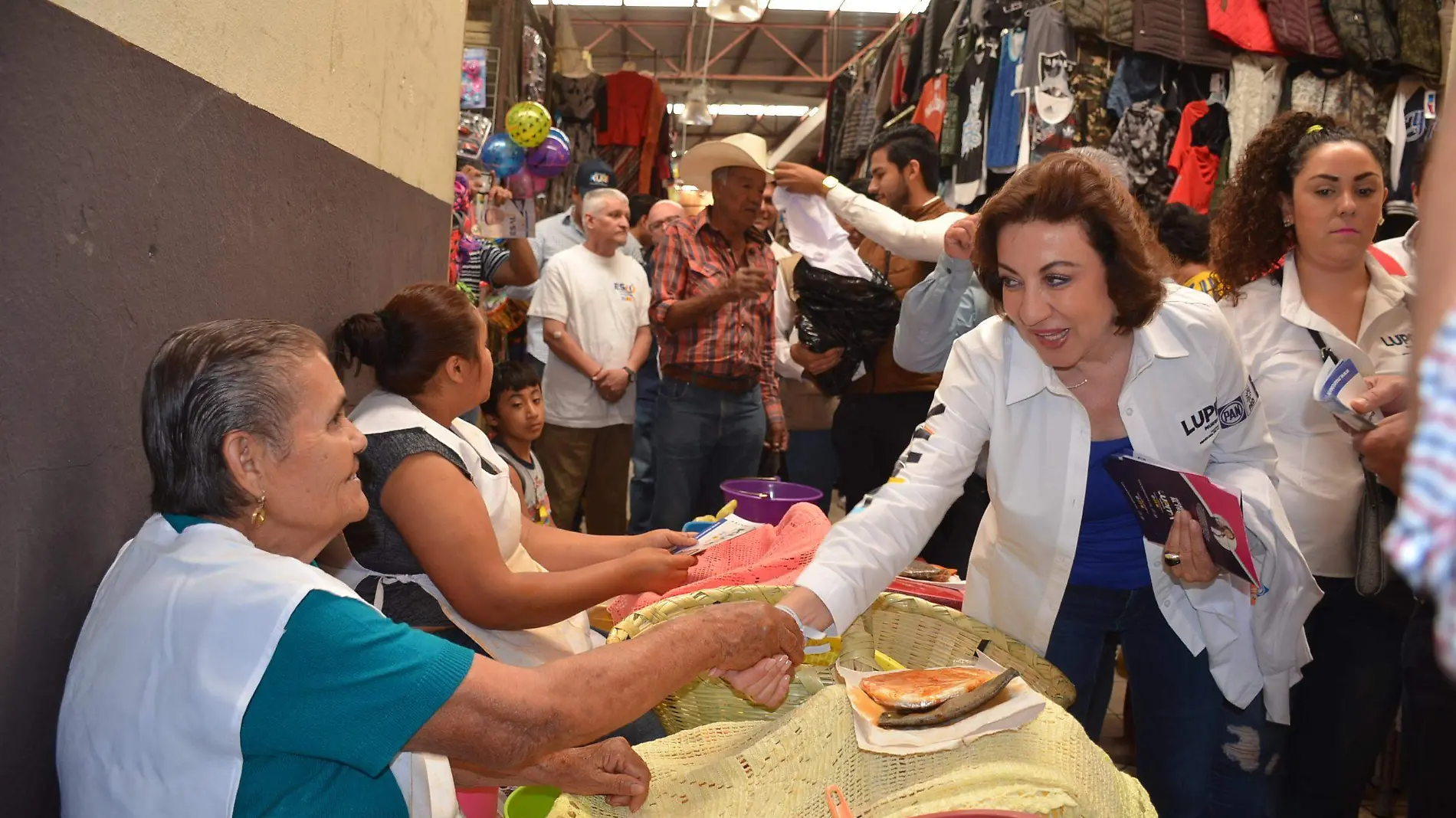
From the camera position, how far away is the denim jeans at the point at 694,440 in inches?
181

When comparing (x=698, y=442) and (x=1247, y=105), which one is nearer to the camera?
(x=698, y=442)

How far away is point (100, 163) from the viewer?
143 centimetres

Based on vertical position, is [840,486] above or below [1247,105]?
below

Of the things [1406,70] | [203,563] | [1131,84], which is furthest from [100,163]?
[1406,70]

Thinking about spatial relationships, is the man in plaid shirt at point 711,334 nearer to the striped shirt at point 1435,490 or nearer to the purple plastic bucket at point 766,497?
the purple plastic bucket at point 766,497

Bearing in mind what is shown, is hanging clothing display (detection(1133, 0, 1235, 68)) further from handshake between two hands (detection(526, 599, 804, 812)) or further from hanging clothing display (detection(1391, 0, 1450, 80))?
handshake between two hands (detection(526, 599, 804, 812))

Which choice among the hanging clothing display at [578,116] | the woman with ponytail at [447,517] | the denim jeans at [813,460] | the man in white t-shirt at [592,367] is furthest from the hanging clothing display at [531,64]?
the woman with ponytail at [447,517]

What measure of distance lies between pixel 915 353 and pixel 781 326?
73.5 inches

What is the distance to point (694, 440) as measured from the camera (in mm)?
4605

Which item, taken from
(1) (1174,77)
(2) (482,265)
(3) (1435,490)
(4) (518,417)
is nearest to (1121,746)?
(4) (518,417)

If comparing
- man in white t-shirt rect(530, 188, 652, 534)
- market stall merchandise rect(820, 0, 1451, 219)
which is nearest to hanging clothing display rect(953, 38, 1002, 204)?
market stall merchandise rect(820, 0, 1451, 219)

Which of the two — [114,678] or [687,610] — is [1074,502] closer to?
[687,610]

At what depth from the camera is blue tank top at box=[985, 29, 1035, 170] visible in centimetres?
588

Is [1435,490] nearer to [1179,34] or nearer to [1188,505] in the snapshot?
[1188,505]
